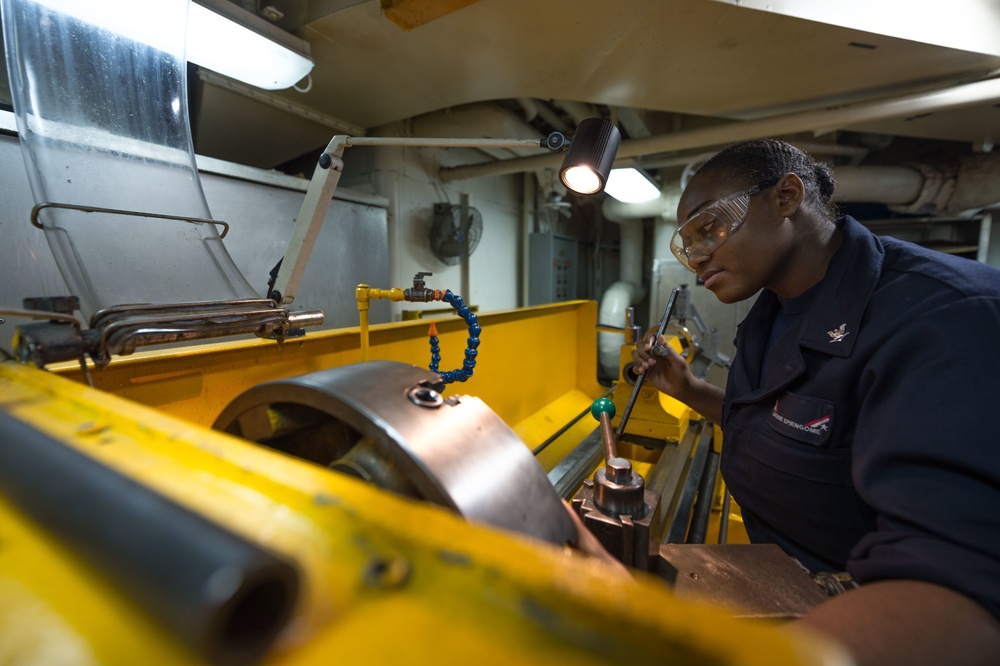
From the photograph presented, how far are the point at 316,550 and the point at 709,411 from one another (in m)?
1.44

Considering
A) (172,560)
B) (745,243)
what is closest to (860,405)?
(745,243)

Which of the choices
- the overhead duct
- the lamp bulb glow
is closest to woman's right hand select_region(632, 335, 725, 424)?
the lamp bulb glow

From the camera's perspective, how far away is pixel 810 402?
84cm

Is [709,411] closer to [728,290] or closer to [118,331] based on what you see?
[728,290]

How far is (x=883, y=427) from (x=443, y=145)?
1070 millimetres

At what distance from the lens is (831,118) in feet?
8.01

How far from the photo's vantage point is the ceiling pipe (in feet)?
7.28

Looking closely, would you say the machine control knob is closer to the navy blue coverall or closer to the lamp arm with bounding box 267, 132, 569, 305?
the navy blue coverall

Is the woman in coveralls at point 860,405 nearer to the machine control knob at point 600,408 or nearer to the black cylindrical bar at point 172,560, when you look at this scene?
the machine control knob at point 600,408

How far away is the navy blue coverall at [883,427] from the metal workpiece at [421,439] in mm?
477

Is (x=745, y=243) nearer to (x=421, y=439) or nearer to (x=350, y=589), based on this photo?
(x=421, y=439)

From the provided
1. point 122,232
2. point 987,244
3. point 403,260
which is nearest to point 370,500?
point 122,232

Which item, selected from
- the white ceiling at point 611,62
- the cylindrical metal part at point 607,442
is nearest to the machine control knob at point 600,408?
the cylindrical metal part at point 607,442

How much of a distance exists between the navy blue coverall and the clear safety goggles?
233mm
